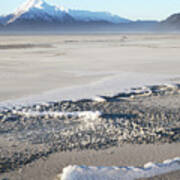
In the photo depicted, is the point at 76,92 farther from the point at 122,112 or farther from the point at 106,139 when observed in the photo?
the point at 106,139

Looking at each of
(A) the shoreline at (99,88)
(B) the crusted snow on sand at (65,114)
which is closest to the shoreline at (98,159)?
(B) the crusted snow on sand at (65,114)

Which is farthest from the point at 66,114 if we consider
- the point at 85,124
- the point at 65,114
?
the point at 85,124

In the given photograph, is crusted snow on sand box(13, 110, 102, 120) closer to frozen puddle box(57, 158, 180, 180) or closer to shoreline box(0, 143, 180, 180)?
shoreline box(0, 143, 180, 180)

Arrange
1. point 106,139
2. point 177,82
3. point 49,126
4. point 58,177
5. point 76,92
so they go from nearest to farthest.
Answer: point 58,177 < point 106,139 < point 49,126 < point 76,92 < point 177,82

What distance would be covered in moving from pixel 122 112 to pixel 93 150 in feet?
5.80

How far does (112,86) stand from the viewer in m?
9.61

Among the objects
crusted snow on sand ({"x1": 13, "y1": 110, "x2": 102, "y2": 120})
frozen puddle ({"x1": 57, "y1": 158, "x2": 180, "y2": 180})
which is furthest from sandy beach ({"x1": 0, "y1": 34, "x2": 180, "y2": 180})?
frozen puddle ({"x1": 57, "y1": 158, "x2": 180, "y2": 180})

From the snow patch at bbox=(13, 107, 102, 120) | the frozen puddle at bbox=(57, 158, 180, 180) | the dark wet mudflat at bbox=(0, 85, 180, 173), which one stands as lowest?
the frozen puddle at bbox=(57, 158, 180, 180)

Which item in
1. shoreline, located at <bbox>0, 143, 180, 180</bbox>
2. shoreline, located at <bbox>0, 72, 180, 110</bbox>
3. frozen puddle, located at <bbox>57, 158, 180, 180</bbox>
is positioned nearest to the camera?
frozen puddle, located at <bbox>57, 158, 180, 180</bbox>

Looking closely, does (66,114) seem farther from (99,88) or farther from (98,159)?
(99,88)

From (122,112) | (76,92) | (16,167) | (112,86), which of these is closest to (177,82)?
(112,86)

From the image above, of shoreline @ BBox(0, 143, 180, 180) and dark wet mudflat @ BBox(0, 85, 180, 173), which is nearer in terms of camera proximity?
shoreline @ BBox(0, 143, 180, 180)

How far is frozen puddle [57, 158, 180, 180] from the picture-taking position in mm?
4312

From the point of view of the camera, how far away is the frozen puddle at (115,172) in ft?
14.1
